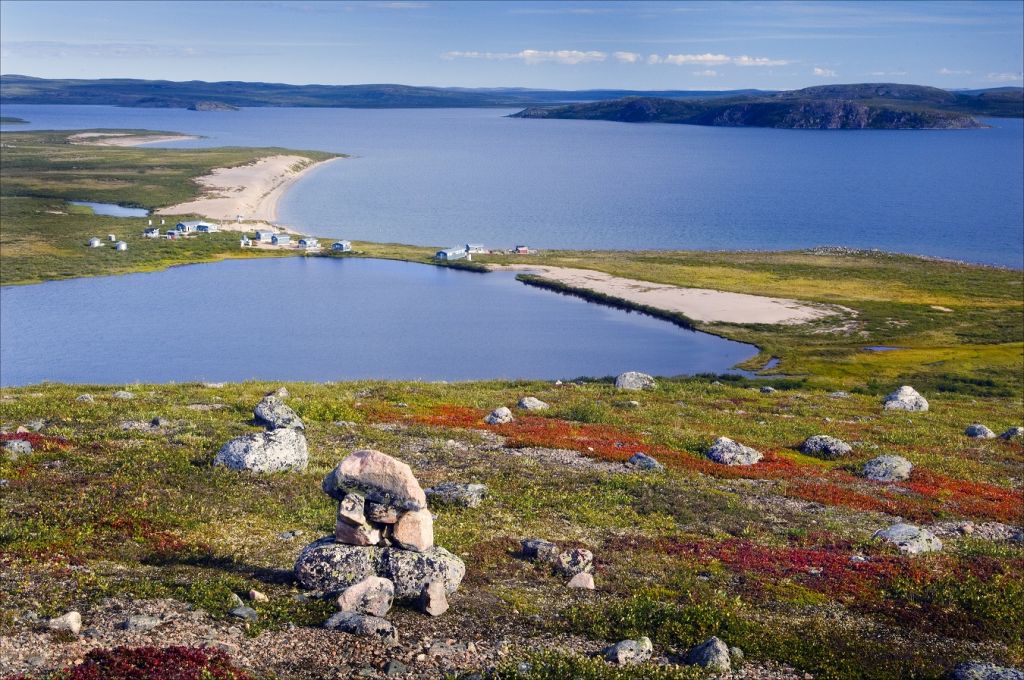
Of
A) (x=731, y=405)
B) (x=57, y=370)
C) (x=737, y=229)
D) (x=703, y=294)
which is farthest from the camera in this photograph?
(x=737, y=229)

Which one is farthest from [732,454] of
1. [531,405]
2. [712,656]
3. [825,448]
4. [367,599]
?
[367,599]

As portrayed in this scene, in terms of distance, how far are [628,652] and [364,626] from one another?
6.05 meters

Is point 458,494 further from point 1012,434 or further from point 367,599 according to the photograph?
point 1012,434

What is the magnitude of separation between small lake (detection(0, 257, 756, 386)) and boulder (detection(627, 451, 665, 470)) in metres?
45.3

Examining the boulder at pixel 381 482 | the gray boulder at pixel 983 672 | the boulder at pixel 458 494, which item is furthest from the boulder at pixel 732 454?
the boulder at pixel 381 482

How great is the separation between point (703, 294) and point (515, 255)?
3883 centimetres

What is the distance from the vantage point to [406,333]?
332 ft

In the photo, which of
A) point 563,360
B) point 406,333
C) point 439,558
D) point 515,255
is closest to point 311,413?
point 439,558

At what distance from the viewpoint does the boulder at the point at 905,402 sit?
59.0 meters

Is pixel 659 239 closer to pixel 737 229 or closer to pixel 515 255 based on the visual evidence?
pixel 737 229

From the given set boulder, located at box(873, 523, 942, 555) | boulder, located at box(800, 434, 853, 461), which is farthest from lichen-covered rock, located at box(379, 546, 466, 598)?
boulder, located at box(800, 434, 853, 461)

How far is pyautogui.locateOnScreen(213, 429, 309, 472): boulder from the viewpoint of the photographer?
32.9 meters

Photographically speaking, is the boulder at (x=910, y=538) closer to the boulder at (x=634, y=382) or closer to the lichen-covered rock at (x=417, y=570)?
the lichen-covered rock at (x=417, y=570)

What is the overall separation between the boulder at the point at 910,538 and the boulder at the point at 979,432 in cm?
2230
